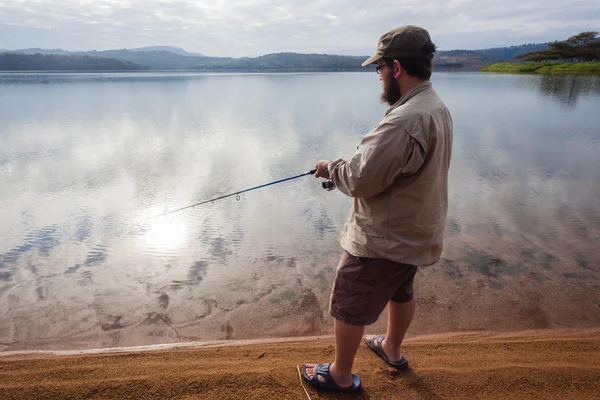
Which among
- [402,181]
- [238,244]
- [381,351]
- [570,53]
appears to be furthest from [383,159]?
[570,53]

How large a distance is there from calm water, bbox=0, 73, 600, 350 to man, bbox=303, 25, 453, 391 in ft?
4.37

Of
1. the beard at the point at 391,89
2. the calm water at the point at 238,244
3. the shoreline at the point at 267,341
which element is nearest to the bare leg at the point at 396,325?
the shoreline at the point at 267,341

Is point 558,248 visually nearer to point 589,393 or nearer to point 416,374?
point 589,393

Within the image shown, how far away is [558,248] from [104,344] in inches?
190

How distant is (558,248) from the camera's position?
4633 millimetres

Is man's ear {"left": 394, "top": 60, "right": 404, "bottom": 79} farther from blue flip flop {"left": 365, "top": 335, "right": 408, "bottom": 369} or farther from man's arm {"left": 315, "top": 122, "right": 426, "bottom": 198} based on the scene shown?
blue flip flop {"left": 365, "top": 335, "right": 408, "bottom": 369}

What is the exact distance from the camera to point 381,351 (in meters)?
2.82

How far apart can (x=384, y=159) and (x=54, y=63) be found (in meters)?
131

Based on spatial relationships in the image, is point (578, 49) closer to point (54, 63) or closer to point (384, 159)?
point (384, 159)

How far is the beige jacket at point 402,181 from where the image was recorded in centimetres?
189

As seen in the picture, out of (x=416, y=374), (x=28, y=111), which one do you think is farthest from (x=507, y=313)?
(x=28, y=111)

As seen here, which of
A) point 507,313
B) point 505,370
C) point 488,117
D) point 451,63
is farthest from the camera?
point 451,63

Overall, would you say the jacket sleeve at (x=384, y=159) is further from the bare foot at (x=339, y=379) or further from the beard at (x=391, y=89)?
the bare foot at (x=339, y=379)

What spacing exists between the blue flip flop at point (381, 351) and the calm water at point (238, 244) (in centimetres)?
57
